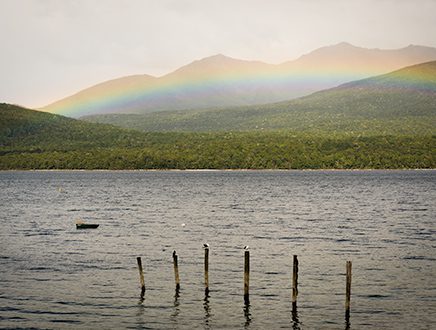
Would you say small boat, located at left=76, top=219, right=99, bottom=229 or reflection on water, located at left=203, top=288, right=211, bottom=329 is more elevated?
small boat, located at left=76, top=219, right=99, bottom=229

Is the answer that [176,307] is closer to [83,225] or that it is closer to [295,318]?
[295,318]

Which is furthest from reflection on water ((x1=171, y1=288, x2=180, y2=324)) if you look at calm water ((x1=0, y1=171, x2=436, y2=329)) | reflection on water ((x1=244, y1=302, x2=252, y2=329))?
reflection on water ((x1=244, y1=302, x2=252, y2=329))

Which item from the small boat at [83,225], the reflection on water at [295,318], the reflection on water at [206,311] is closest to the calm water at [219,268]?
the reflection on water at [206,311]

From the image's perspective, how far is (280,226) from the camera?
8881 cm

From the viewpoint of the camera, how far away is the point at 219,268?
54531 millimetres

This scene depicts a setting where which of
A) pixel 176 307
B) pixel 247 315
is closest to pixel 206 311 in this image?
pixel 176 307

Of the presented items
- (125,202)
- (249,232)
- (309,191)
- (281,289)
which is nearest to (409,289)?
(281,289)

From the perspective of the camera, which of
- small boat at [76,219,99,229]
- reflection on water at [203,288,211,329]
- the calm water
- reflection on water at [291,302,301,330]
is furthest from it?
small boat at [76,219,99,229]

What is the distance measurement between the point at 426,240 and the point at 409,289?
27.3m

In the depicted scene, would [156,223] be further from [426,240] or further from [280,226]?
[426,240]

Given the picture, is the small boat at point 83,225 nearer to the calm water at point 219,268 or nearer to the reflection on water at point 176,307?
the calm water at point 219,268

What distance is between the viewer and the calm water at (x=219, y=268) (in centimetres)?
3997

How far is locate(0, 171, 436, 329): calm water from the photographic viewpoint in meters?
40.0

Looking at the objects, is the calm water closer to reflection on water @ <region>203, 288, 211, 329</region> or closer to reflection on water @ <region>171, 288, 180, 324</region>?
reflection on water @ <region>203, 288, 211, 329</region>
